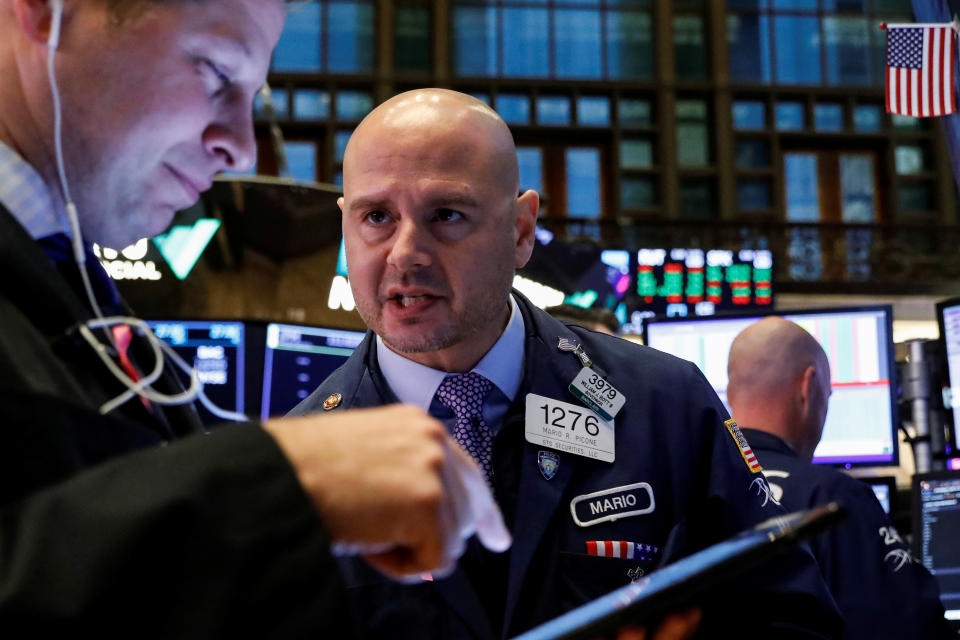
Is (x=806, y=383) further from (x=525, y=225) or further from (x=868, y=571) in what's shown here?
(x=525, y=225)

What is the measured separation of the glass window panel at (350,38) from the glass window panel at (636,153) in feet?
11.1

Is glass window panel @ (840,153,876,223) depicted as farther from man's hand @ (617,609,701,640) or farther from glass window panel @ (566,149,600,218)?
man's hand @ (617,609,701,640)

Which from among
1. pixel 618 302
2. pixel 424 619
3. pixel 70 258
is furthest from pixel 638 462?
pixel 618 302

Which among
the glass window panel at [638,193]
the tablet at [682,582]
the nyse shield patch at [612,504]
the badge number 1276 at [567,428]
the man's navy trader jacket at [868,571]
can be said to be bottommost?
the man's navy trader jacket at [868,571]

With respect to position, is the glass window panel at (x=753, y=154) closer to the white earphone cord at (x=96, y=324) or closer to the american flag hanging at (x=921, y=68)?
the american flag hanging at (x=921, y=68)

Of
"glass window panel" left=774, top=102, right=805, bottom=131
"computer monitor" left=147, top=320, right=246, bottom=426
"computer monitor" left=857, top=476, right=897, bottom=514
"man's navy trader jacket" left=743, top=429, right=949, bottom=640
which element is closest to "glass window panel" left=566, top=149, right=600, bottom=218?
"glass window panel" left=774, top=102, right=805, bottom=131

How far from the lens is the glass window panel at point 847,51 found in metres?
13.9

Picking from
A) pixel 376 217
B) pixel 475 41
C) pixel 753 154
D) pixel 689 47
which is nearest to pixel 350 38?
pixel 475 41

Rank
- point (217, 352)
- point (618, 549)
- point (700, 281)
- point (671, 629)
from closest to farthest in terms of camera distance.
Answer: point (671, 629)
point (618, 549)
point (217, 352)
point (700, 281)

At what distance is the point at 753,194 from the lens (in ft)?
45.0

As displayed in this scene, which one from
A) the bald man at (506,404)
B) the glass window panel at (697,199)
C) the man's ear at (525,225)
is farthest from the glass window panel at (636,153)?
the bald man at (506,404)

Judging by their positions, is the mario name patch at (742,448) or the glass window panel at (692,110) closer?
the mario name patch at (742,448)

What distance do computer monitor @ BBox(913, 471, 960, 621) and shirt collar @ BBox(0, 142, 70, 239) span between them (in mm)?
2926

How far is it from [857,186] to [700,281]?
6.59m
